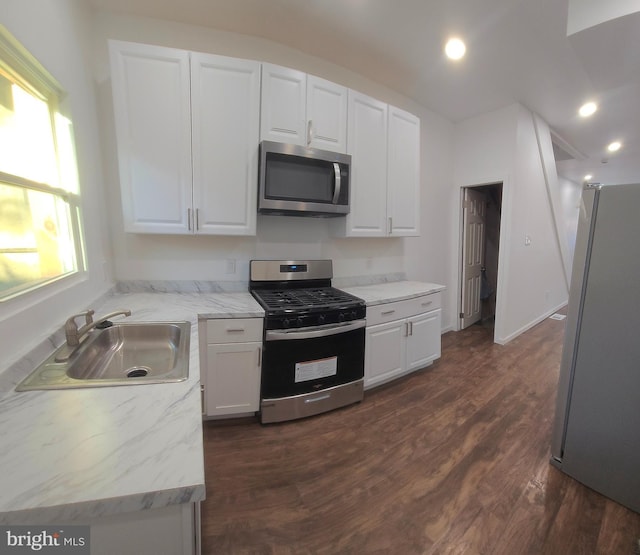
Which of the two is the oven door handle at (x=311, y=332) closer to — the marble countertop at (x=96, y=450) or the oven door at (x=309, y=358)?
the oven door at (x=309, y=358)

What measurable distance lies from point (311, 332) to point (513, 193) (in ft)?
9.74

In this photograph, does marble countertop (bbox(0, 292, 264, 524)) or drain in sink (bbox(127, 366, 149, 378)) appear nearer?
marble countertop (bbox(0, 292, 264, 524))

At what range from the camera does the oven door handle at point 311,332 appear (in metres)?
1.86

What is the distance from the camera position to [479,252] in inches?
169

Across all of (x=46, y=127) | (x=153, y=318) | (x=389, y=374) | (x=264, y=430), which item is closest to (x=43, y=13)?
(x=46, y=127)

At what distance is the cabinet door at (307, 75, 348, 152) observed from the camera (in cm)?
215

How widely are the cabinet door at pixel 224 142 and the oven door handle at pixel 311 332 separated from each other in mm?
779

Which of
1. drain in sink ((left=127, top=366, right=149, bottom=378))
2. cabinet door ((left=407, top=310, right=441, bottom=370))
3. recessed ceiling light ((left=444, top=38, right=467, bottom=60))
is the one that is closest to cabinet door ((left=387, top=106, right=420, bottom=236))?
recessed ceiling light ((left=444, top=38, right=467, bottom=60))

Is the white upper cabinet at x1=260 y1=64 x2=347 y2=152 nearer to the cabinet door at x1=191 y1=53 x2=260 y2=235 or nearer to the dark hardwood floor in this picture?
the cabinet door at x1=191 y1=53 x2=260 y2=235

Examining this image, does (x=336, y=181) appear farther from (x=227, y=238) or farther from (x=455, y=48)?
(x=455, y=48)

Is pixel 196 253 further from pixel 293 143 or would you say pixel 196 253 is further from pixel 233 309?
pixel 293 143

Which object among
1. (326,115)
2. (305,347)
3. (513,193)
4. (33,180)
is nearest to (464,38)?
(326,115)
